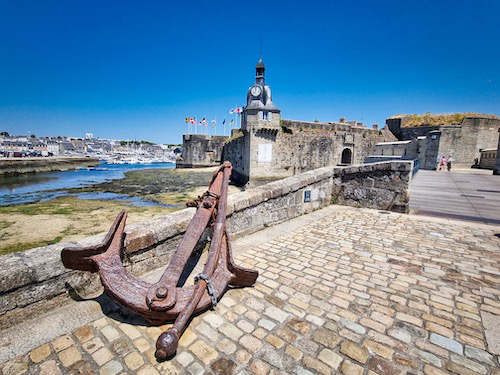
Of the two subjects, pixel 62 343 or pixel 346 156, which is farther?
pixel 346 156

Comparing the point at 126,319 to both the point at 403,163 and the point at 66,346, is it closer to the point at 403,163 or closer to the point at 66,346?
the point at 66,346

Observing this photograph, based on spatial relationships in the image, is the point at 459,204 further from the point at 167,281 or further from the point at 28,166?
the point at 28,166

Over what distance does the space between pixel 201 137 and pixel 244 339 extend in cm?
4216

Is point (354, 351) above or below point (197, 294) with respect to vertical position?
below

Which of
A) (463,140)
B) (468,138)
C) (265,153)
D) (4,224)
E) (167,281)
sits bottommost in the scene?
(4,224)

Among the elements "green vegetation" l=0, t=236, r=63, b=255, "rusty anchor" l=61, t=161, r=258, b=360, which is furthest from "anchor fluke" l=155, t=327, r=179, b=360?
"green vegetation" l=0, t=236, r=63, b=255

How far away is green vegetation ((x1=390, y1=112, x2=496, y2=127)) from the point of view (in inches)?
911

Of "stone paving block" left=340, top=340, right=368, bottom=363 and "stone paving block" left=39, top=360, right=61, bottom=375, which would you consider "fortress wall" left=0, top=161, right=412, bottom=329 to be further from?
"stone paving block" left=340, top=340, right=368, bottom=363

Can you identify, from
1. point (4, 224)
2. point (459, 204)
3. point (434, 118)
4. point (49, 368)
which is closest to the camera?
point (49, 368)

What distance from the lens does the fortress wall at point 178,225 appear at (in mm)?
2033

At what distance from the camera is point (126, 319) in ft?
7.14

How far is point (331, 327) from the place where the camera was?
214cm

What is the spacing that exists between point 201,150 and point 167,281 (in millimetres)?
42620

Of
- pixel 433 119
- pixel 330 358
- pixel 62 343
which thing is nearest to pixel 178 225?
pixel 62 343
